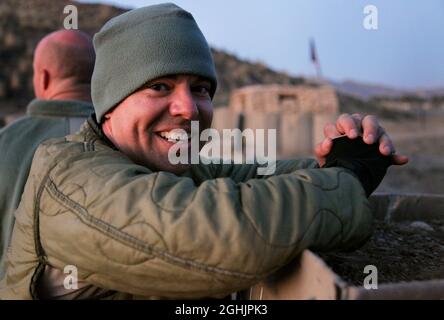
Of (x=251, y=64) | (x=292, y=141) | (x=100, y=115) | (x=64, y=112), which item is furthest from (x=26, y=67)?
(x=251, y=64)

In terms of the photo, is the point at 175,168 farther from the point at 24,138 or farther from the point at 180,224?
the point at 24,138

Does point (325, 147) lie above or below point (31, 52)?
above

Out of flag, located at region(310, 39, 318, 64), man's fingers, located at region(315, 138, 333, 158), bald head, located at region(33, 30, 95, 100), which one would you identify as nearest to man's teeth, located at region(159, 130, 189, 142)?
man's fingers, located at region(315, 138, 333, 158)

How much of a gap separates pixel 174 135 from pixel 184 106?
0.10 meters

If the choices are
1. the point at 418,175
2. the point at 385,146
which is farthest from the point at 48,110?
the point at 418,175

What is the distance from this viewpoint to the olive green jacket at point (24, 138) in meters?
2.23

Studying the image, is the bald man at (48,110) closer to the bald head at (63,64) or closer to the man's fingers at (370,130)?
the bald head at (63,64)

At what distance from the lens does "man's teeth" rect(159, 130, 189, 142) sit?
1.45 metres

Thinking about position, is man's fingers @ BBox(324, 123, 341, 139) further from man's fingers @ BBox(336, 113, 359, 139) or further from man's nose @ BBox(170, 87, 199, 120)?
man's nose @ BBox(170, 87, 199, 120)

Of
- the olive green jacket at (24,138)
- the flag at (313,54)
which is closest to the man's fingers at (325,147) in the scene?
the olive green jacket at (24,138)

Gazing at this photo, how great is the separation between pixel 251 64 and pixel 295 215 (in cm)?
3196

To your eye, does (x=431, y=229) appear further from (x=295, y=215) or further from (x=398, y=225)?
(x=295, y=215)

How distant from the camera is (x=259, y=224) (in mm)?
1000

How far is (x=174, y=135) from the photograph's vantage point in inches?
57.0
